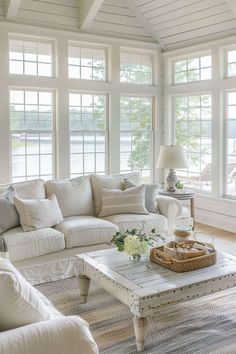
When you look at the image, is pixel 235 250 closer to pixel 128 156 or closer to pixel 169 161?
pixel 169 161

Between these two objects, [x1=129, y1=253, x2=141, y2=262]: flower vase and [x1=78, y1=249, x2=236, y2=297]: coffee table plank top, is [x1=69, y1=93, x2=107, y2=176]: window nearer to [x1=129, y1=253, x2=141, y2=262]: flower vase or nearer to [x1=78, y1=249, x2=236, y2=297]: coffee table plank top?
[x1=78, y1=249, x2=236, y2=297]: coffee table plank top

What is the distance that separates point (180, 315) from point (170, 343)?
440 mm

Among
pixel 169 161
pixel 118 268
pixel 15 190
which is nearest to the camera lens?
pixel 118 268

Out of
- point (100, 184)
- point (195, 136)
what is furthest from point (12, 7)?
point (195, 136)

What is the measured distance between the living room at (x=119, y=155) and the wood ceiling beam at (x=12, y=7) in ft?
0.06

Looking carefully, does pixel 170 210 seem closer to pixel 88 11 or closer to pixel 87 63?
pixel 87 63

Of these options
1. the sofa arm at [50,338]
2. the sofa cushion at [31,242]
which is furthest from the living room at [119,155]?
the sofa arm at [50,338]

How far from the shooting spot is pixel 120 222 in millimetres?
4465

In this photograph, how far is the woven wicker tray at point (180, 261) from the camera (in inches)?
118

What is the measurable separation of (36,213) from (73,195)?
697 mm

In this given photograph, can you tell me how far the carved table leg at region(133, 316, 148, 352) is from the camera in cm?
269

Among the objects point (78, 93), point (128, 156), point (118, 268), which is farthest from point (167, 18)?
point (118, 268)

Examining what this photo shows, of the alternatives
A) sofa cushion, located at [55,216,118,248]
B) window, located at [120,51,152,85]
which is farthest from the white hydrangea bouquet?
window, located at [120,51,152,85]

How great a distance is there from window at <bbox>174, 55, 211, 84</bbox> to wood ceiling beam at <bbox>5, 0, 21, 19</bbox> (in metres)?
2.81
